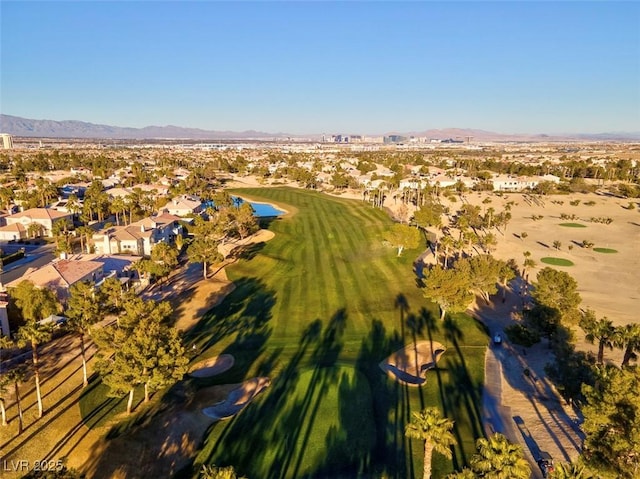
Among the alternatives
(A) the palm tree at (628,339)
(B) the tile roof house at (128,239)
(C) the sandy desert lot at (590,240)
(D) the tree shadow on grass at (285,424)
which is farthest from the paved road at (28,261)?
(C) the sandy desert lot at (590,240)

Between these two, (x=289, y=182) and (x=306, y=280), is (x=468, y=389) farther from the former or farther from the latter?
(x=289, y=182)

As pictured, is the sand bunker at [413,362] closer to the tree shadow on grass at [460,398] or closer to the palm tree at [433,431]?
the tree shadow on grass at [460,398]

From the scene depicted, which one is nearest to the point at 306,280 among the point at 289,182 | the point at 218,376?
the point at 218,376

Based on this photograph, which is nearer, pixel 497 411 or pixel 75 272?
pixel 497 411

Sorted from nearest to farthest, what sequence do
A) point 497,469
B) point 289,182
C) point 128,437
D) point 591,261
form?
point 497,469 < point 128,437 < point 591,261 < point 289,182

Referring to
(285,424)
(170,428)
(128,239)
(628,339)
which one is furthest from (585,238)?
(170,428)

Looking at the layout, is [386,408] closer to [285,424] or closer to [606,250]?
[285,424]

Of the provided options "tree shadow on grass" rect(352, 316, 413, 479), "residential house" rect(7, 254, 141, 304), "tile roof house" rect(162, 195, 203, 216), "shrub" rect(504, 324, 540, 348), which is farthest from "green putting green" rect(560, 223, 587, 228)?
"residential house" rect(7, 254, 141, 304)
